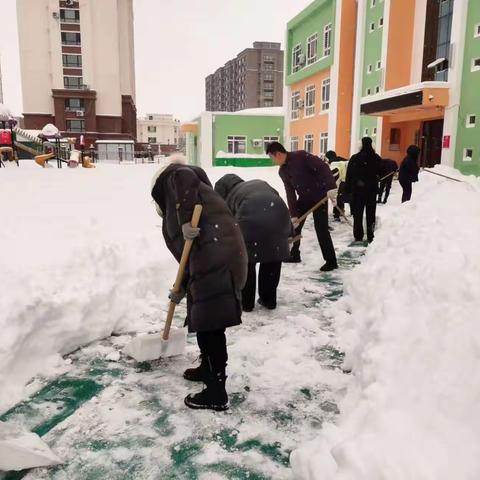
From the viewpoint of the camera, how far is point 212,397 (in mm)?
2883

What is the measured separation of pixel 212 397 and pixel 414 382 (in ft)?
3.93

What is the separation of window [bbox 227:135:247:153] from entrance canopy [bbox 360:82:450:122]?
13.1 metres

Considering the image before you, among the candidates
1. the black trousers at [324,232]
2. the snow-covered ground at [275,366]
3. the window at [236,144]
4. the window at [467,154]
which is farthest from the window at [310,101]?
the snow-covered ground at [275,366]

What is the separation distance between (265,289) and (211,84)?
100247 millimetres

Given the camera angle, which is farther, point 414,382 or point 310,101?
point 310,101

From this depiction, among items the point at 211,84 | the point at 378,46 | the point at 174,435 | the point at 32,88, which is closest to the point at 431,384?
the point at 174,435

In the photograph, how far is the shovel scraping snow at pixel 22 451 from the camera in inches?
88.5

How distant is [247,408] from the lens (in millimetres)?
2908

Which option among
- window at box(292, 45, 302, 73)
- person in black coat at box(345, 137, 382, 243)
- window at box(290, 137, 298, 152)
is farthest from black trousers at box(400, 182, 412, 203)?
window at box(292, 45, 302, 73)

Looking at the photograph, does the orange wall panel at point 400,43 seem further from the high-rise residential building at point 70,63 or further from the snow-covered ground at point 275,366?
the high-rise residential building at point 70,63

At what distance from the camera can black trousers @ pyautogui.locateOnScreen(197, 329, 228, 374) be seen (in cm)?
287

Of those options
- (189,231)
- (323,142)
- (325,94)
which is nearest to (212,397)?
(189,231)

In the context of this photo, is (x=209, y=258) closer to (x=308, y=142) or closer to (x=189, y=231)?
(x=189, y=231)

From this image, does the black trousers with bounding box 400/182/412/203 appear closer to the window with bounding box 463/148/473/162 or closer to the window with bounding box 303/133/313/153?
the window with bounding box 463/148/473/162
